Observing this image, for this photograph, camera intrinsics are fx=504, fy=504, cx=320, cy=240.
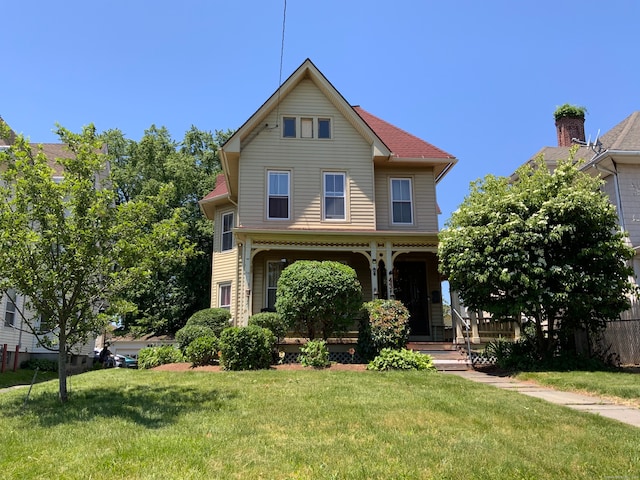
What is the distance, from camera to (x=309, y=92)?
1780 cm

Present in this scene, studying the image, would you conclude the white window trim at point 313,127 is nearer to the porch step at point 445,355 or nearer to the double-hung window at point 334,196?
the double-hung window at point 334,196

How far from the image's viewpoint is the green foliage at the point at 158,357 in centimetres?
1312

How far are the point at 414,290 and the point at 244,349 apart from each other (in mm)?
8075

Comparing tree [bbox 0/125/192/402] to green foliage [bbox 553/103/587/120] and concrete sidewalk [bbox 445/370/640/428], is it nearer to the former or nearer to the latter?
concrete sidewalk [bbox 445/370/640/428]

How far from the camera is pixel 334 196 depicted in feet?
56.4

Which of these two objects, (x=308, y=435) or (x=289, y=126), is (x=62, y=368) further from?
(x=289, y=126)

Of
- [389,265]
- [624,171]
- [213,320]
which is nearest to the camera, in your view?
[389,265]

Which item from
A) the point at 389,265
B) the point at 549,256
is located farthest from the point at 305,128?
the point at 549,256

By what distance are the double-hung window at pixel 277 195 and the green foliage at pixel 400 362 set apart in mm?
6561

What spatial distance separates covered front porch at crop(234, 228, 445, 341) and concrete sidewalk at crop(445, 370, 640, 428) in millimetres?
5487

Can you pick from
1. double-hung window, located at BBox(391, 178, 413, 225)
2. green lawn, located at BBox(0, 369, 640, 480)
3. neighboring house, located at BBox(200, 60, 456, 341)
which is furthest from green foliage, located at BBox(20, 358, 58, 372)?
double-hung window, located at BBox(391, 178, 413, 225)

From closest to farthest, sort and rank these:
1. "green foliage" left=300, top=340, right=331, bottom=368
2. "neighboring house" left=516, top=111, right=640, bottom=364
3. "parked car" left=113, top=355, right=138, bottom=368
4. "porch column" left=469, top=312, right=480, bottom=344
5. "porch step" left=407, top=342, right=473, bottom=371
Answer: "green foliage" left=300, top=340, right=331, bottom=368, "porch step" left=407, top=342, right=473, bottom=371, "porch column" left=469, top=312, right=480, bottom=344, "neighboring house" left=516, top=111, right=640, bottom=364, "parked car" left=113, top=355, right=138, bottom=368

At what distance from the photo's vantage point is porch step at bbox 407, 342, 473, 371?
12.9 meters

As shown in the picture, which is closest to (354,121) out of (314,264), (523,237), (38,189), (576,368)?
(314,264)
